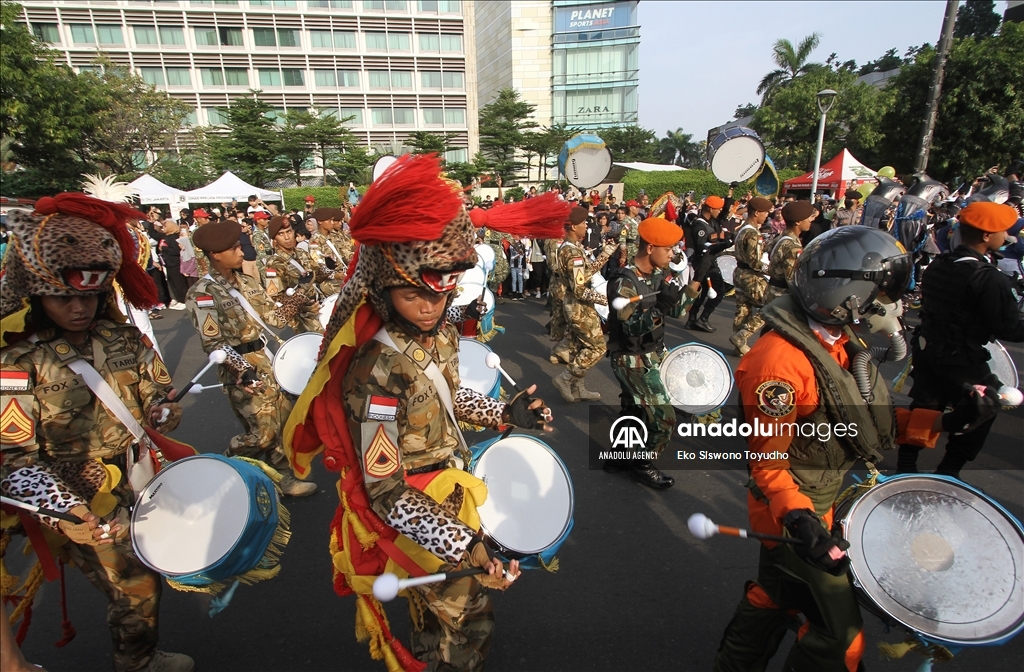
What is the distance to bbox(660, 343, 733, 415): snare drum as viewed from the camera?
454cm

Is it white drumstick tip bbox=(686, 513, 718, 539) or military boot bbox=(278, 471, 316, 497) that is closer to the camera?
white drumstick tip bbox=(686, 513, 718, 539)

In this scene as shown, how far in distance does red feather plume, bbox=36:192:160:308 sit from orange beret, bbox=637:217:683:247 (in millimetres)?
3366

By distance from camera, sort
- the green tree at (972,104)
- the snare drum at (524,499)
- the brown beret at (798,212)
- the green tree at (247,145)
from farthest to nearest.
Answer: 1. the green tree at (247,145)
2. the green tree at (972,104)
3. the brown beret at (798,212)
4. the snare drum at (524,499)

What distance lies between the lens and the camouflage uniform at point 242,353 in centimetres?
416

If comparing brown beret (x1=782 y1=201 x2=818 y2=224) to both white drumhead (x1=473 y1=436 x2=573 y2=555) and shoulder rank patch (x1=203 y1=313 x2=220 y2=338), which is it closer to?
white drumhead (x1=473 y1=436 x2=573 y2=555)

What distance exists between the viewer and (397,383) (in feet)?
6.07

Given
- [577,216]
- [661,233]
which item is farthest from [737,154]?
[661,233]

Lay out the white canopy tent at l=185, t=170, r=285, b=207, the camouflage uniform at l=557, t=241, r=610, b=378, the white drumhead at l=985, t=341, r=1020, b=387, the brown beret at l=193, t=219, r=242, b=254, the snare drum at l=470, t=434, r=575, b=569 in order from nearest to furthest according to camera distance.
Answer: the snare drum at l=470, t=434, r=575, b=569, the white drumhead at l=985, t=341, r=1020, b=387, the brown beret at l=193, t=219, r=242, b=254, the camouflage uniform at l=557, t=241, r=610, b=378, the white canopy tent at l=185, t=170, r=285, b=207

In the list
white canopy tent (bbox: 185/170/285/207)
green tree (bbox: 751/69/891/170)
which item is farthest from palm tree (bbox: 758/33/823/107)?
white canopy tent (bbox: 185/170/285/207)

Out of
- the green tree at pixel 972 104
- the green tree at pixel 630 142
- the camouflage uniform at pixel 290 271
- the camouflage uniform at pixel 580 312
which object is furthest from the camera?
the green tree at pixel 630 142

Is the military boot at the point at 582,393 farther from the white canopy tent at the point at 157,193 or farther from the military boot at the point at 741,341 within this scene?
the white canopy tent at the point at 157,193

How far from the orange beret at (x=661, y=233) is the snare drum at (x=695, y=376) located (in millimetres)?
928

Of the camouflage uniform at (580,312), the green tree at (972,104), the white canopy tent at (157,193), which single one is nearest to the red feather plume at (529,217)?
the camouflage uniform at (580,312)

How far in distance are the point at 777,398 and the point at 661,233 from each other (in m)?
2.47
